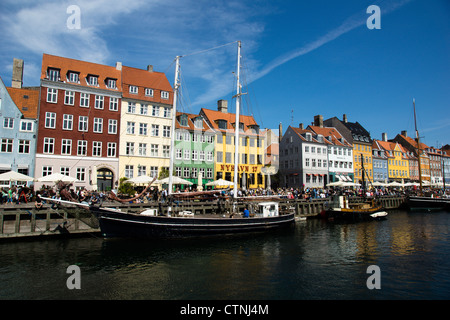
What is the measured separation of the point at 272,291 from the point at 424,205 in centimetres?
4625

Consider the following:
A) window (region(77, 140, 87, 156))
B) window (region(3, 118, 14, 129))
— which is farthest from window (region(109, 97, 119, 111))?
window (region(3, 118, 14, 129))

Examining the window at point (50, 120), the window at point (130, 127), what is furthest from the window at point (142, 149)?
the window at point (50, 120)

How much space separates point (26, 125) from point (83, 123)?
252 inches

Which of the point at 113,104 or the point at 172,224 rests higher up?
the point at 113,104

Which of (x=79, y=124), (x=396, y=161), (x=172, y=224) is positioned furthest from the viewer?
(x=396, y=161)

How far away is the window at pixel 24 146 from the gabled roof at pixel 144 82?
1372 centimetres

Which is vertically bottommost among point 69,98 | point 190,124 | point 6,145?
point 6,145

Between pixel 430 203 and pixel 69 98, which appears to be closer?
pixel 69 98

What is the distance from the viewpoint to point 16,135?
36.1 m

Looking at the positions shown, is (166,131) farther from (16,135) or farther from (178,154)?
(16,135)

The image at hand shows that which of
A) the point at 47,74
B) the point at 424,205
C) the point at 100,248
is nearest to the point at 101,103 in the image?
the point at 47,74

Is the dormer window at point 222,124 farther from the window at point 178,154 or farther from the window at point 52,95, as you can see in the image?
the window at point 52,95

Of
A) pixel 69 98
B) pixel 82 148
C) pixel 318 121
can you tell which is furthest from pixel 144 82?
pixel 318 121

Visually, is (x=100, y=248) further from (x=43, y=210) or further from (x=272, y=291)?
(x=272, y=291)
